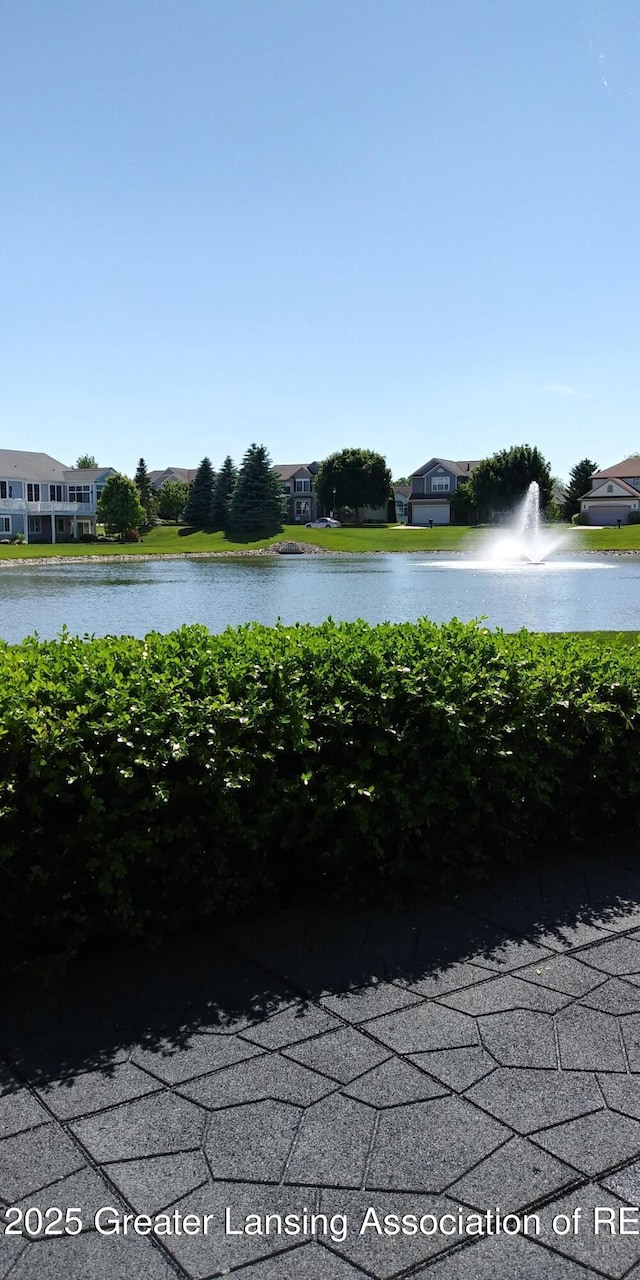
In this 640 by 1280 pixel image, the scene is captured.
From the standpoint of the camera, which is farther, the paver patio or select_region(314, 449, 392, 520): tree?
select_region(314, 449, 392, 520): tree

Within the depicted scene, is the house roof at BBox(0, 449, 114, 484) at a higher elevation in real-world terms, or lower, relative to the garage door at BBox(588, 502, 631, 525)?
higher

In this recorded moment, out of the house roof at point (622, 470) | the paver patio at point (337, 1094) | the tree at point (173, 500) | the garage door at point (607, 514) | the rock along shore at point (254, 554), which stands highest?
the house roof at point (622, 470)

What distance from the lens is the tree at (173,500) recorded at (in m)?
83.6

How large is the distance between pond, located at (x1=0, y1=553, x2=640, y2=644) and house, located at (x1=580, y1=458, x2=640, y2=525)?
45.2m

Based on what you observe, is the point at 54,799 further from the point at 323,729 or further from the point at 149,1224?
the point at 149,1224

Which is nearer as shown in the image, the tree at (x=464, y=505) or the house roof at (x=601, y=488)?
the tree at (x=464, y=505)

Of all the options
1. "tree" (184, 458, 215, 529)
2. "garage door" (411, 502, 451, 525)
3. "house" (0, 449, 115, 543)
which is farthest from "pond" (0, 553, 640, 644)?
"garage door" (411, 502, 451, 525)

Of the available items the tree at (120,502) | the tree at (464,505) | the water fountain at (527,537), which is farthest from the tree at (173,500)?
the water fountain at (527,537)

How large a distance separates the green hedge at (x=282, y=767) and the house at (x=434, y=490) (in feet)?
281

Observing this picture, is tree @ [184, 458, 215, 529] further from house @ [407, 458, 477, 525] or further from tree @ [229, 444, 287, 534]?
house @ [407, 458, 477, 525]

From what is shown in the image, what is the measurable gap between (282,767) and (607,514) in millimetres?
85838

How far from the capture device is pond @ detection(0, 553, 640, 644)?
1919 cm

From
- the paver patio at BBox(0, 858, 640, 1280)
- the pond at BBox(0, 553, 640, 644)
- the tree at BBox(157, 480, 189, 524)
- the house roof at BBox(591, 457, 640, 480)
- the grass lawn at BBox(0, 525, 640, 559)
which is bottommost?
the paver patio at BBox(0, 858, 640, 1280)

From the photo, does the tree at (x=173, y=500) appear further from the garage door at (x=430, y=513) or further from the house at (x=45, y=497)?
the garage door at (x=430, y=513)
